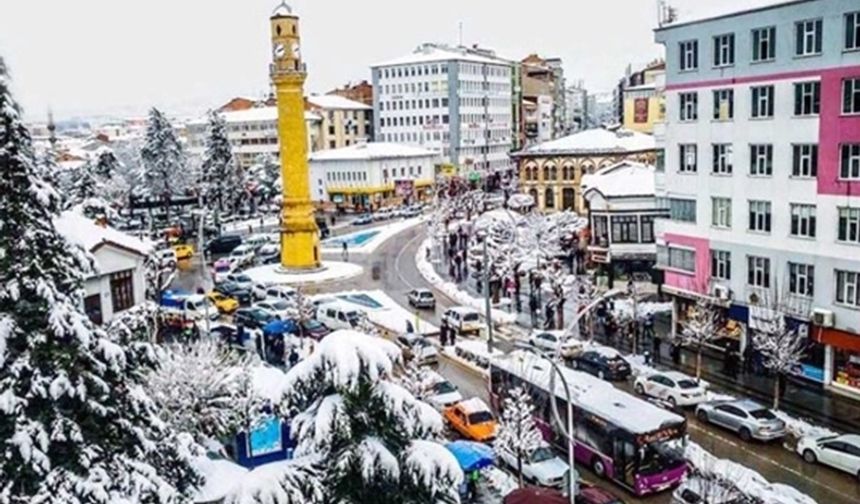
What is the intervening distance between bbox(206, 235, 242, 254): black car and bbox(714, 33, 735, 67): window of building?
44945 mm

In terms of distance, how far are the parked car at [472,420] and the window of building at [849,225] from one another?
1346cm

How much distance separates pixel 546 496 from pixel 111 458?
10040 mm

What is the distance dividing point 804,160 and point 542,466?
15.5 m

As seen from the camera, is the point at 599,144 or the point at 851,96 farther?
the point at 599,144

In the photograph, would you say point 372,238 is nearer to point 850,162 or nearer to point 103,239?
point 103,239

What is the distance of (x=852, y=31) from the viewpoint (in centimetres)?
2881

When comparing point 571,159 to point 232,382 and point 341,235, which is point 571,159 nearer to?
point 341,235

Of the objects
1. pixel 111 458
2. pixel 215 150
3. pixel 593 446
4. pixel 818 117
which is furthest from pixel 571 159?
pixel 111 458

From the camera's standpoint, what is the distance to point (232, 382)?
24.0m

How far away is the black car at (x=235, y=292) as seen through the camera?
49.4 meters

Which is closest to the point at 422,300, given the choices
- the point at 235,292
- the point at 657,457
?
the point at 235,292

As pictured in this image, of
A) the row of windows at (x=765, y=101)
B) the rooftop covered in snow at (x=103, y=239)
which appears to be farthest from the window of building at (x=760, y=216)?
the rooftop covered in snow at (x=103, y=239)

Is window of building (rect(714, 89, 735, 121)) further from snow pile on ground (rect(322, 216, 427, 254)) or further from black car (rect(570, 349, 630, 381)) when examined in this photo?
snow pile on ground (rect(322, 216, 427, 254))

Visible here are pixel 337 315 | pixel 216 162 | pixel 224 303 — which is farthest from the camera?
pixel 216 162
